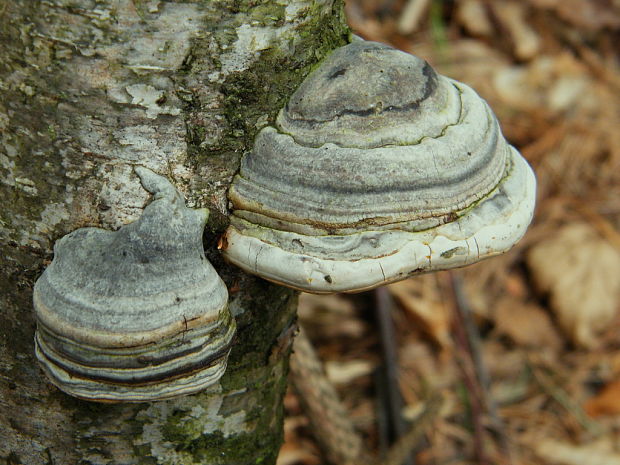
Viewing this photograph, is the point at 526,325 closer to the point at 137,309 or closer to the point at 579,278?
the point at 579,278

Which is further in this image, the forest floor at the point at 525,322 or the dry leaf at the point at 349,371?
the dry leaf at the point at 349,371

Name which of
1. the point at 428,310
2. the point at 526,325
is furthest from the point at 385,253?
the point at 526,325

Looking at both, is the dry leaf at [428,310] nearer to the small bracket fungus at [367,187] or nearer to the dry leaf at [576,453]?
the dry leaf at [576,453]

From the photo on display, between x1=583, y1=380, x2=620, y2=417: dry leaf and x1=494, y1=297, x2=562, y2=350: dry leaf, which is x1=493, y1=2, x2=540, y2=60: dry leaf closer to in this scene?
x1=494, y1=297, x2=562, y2=350: dry leaf

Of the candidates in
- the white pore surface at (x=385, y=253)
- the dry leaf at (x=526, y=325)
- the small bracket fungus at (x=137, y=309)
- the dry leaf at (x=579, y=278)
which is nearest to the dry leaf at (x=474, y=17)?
the dry leaf at (x=579, y=278)

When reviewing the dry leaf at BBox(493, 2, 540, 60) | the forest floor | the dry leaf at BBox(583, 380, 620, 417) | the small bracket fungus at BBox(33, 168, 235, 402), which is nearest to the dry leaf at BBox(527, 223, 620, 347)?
the forest floor

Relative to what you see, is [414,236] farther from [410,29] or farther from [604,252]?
[410,29]

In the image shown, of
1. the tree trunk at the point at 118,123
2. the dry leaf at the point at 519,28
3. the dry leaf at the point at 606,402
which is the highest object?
the tree trunk at the point at 118,123

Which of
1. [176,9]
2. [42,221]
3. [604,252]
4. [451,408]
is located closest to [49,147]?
[42,221]
